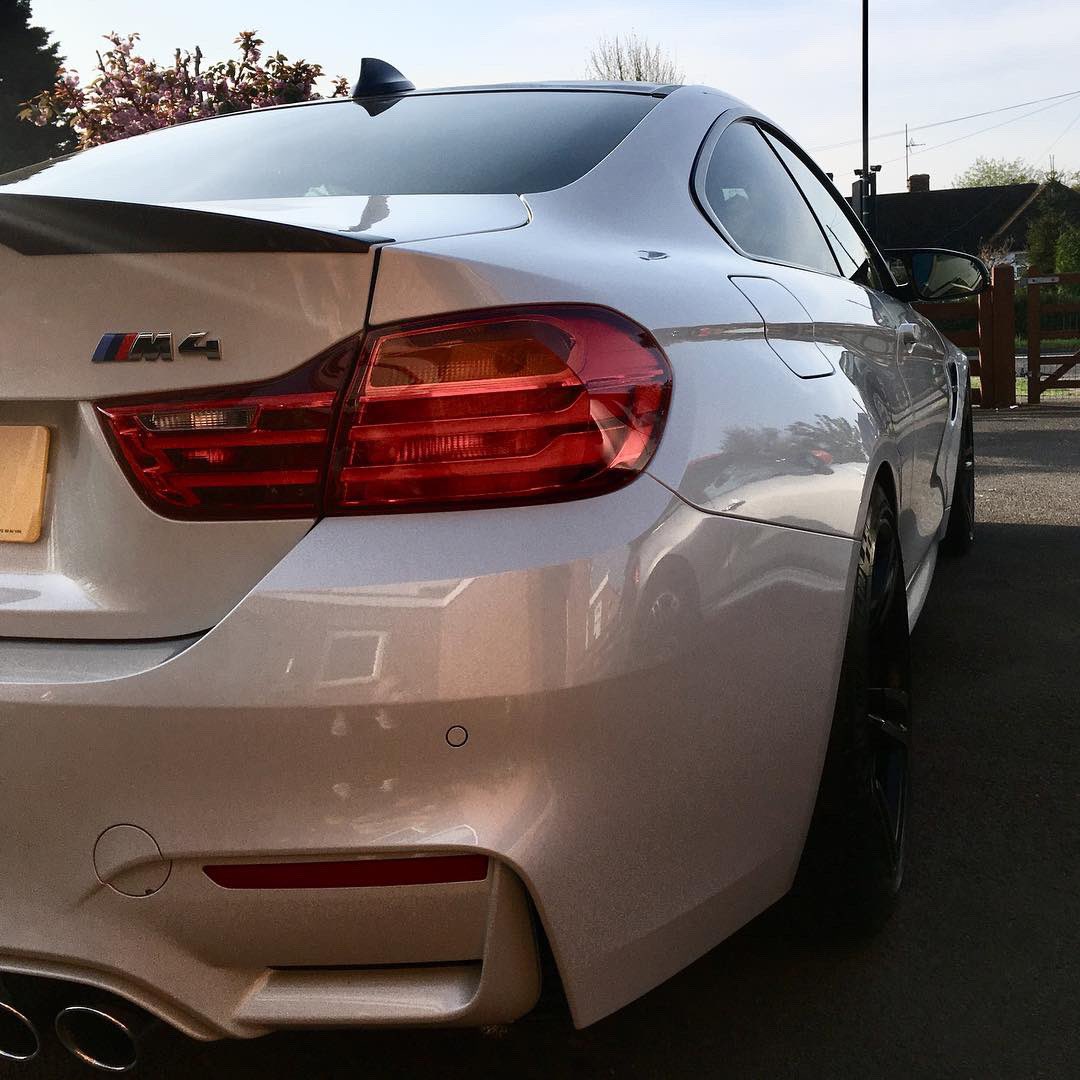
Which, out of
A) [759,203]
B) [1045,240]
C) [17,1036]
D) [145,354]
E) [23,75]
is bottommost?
[1045,240]

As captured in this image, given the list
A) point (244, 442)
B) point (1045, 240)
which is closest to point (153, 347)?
point (244, 442)

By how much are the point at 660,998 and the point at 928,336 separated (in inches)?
97.1

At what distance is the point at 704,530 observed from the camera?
1699 mm

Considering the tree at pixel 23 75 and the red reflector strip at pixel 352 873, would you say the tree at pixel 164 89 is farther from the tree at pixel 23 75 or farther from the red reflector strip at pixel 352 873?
the tree at pixel 23 75

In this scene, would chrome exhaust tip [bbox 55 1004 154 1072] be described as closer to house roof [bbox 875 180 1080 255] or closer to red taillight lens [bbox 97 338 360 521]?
red taillight lens [bbox 97 338 360 521]

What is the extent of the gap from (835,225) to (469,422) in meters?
2.34

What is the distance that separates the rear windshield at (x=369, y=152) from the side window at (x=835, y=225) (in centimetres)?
84

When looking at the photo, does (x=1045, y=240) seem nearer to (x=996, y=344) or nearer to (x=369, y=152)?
(x=996, y=344)

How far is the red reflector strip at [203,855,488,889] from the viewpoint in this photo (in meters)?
1.55

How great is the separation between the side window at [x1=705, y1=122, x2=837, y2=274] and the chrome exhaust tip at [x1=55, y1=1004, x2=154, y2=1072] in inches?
62.6

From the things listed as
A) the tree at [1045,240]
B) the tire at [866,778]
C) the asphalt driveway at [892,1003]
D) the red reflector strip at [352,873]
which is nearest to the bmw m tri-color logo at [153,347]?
the red reflector strip at [352,873]

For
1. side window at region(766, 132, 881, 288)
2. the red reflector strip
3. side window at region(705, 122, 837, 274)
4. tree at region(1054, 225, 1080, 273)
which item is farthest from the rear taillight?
tree at region(1054, 225, 1080, 273)

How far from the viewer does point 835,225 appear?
365 cm

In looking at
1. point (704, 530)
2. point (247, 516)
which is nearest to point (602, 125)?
point (704, 530)
